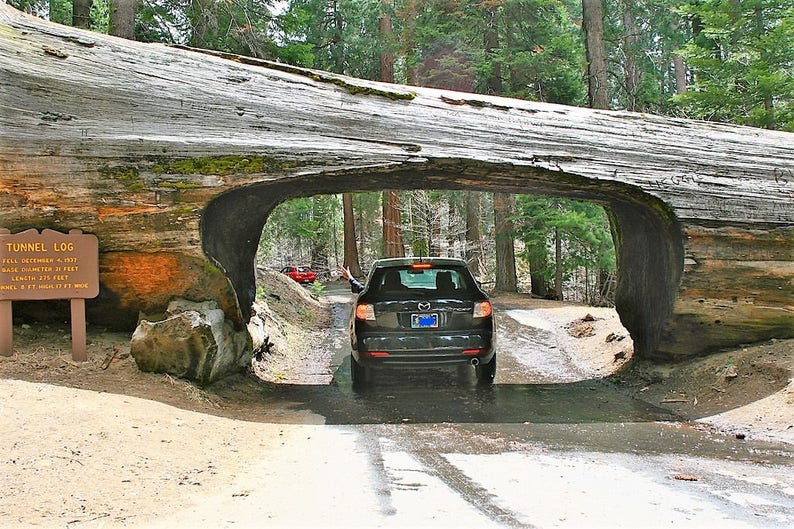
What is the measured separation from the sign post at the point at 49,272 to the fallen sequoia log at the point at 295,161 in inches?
14.7

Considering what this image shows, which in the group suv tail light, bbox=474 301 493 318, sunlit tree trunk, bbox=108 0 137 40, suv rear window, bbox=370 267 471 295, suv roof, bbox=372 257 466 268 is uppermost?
sunlit tree trunk, bbox=108 0 137 40

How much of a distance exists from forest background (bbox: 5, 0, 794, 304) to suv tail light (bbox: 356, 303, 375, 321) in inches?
308

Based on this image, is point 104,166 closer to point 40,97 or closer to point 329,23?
point 40,97

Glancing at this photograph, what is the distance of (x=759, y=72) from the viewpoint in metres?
12.9

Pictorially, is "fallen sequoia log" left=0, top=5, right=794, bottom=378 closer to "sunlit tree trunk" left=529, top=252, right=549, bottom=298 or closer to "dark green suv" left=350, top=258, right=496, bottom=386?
"dark green suv" left=350, top=258, right=496, bottom=386

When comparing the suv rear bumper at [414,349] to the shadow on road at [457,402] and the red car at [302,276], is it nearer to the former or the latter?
the shadow on road at [457,402]

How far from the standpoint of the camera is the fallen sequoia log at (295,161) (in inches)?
305

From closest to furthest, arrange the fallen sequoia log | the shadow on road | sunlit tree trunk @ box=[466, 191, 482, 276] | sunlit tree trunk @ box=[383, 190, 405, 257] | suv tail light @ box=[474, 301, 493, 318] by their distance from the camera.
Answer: the shadow on road
the fallen sequoia log
suv tail light @ box=[474, 301, 493, 318]
sunlit tree trunk @ box=[466, 191, 482, 276]
sunlit tree trunk @ box=[383, 190, 405, 257]

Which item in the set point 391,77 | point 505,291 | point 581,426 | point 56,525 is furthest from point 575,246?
point 56,525

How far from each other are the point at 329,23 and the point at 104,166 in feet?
72.1

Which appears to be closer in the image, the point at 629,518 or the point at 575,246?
the point at 629,518

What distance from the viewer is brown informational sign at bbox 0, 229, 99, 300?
7.15m

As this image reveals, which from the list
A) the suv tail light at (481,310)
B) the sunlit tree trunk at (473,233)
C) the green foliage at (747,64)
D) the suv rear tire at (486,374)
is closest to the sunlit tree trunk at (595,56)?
the green foliage at (747,64)

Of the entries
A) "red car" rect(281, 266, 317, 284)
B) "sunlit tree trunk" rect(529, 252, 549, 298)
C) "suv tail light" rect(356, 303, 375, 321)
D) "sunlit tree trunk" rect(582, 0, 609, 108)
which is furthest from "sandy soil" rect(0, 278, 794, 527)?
"red car" rect(281, 266, 317, 284)
